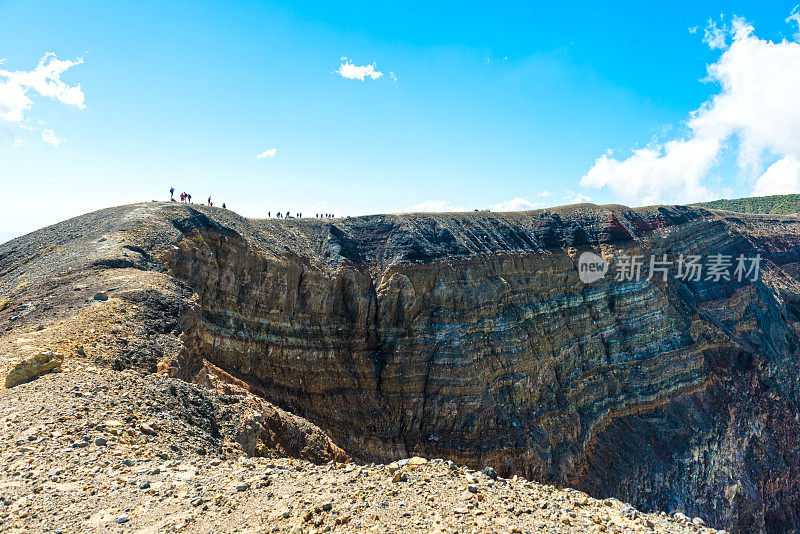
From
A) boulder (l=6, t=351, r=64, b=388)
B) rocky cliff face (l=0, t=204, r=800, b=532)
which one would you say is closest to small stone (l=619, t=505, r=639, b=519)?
boulder (l=6, t=351, r=64, b=388)

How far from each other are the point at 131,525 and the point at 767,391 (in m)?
51.8

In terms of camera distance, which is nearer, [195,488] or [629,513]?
[195,488]

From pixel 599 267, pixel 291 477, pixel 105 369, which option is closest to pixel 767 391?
pixel 599 267

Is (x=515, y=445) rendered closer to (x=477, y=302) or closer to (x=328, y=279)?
(x=477, y=302)

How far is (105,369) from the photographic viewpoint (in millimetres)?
9180

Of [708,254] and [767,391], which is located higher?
[708,254]

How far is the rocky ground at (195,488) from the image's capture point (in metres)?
5.43

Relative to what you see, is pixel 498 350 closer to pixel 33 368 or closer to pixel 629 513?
pixel 629 513

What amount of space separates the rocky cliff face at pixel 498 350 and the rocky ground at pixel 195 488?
8.84 meters

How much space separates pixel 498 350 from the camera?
1179 inches

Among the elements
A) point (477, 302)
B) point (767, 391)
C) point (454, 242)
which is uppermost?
point (454, 242)

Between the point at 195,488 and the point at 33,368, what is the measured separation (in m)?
5.21

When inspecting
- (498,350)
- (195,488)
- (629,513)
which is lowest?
(498,350)

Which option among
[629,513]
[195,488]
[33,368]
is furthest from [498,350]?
[33,368]
